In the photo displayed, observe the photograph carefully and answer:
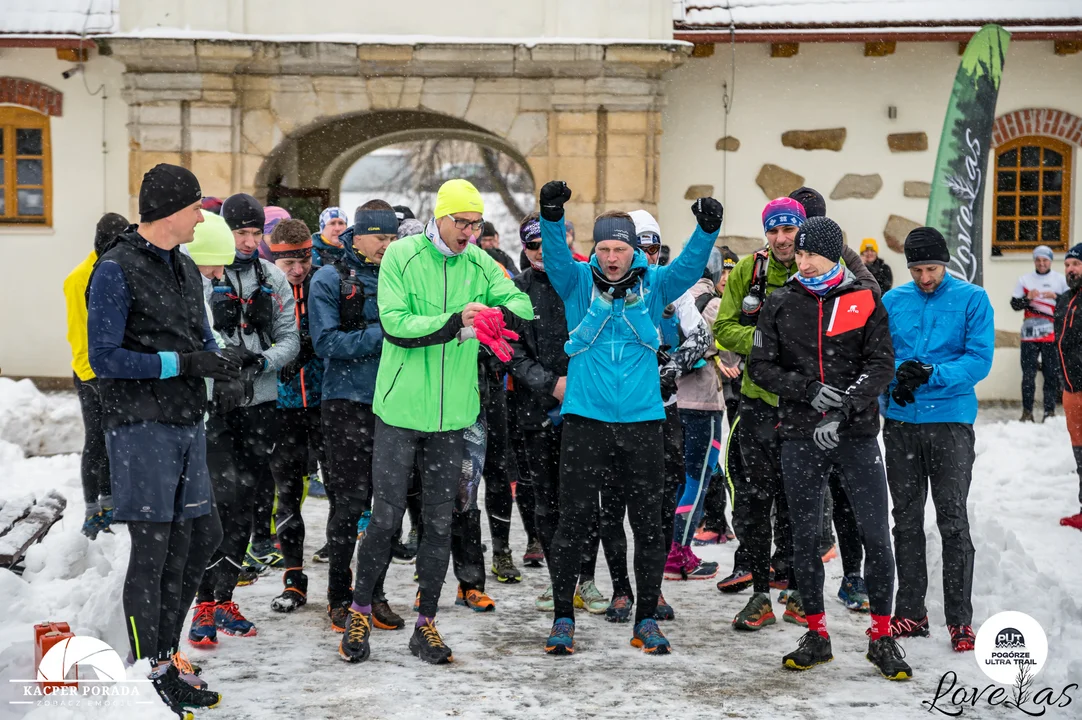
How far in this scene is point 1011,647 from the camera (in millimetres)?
4711

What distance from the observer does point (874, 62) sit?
13.3m

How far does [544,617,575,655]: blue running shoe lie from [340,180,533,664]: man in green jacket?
0.46 metres

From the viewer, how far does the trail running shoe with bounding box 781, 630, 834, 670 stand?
4723 mm

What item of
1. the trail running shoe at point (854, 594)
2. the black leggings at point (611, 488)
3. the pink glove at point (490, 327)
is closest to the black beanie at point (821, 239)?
the black leggings at point (611, 488)

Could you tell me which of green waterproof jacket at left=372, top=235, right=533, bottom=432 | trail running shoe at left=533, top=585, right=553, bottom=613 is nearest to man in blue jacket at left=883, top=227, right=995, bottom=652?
trail running shoe at left=533, top=585, right=553, bottom=613

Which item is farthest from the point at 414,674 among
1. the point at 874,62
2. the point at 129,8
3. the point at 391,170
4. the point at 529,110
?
the point at 391,170

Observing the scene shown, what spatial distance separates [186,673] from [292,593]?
4.35ft

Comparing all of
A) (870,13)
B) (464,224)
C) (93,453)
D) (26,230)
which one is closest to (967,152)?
(870,13)

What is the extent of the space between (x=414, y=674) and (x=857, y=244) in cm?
1011

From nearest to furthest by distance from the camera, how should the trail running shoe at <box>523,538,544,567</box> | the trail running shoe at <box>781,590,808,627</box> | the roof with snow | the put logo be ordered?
the put logo → the trail running shoe at <box>781,590,808,627</box> → the trail running shoe at <box>523,538,544,567</box> → the roof with snow

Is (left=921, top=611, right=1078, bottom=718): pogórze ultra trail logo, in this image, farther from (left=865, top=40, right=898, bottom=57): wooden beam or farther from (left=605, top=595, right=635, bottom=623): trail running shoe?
(left=865, top=40, right=898, bottom=57): wooden beam

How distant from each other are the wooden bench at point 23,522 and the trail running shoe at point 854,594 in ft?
13.0

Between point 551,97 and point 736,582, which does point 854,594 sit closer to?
point 736,582

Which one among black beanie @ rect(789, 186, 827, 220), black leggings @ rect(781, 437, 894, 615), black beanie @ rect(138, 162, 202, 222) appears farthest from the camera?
black beanie @ rect(789, 186, 827, 220)
